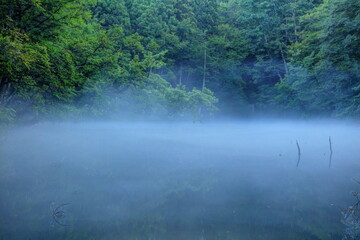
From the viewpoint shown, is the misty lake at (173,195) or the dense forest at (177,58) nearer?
the misty lake at (173,195)

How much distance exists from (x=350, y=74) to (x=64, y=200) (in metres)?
22.5

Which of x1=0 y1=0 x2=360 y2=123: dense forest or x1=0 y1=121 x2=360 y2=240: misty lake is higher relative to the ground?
x1=0 y1=0 x2=360 y2=123: dense forest

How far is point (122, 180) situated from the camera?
781 centimetres

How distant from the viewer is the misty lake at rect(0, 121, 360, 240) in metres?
4.77

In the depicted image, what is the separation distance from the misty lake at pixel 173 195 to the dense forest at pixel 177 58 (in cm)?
380

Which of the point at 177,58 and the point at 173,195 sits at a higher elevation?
the point at 177,58

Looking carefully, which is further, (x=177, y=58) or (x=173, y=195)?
(x=177, y=58)

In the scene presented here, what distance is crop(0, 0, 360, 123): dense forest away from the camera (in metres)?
13.0

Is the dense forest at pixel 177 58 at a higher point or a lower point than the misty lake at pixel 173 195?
higher

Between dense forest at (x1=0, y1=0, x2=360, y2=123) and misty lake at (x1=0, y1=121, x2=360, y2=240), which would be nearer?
misty lake at (x1=0, y1=121, x2=360, y2=240)

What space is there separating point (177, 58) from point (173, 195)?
30.9 meters

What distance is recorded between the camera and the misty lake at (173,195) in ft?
15.6

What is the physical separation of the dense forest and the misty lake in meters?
3.80

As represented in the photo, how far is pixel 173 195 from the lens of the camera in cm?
661
